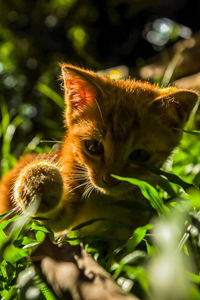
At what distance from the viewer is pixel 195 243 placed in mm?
831

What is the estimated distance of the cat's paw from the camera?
1.04 meters

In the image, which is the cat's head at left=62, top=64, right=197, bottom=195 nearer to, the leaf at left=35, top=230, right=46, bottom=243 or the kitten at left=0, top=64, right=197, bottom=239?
the kitten at left=0, top=64, right=197, bottom=239

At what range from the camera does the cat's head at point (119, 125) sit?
124 cm

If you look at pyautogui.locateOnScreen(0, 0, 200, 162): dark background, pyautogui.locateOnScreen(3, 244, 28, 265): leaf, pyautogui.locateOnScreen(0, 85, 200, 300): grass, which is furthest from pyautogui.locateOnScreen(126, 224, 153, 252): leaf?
pyautogui.locateOnScreen(0, 0, 200, 162): dark background

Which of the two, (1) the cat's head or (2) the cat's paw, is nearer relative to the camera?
(2) the cat's paw

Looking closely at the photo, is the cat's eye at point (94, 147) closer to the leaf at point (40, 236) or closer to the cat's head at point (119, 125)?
the cat's head at point (119, 125)

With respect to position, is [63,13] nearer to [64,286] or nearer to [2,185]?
[2,185]

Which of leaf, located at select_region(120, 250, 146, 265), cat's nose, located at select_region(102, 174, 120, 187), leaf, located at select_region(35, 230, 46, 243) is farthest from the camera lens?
cat's nose, located at select_region(102, 174, 120, 187)

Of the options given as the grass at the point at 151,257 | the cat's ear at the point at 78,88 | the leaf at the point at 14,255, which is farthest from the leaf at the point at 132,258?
the cat's ear at the point at 78,88

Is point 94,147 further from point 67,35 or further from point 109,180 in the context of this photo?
point 67,35

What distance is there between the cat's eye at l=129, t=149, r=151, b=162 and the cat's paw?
0.91ft

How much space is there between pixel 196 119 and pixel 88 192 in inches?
46.2

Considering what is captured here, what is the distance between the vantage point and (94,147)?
1.31 meters

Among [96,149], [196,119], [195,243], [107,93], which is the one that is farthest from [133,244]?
[196,119]
